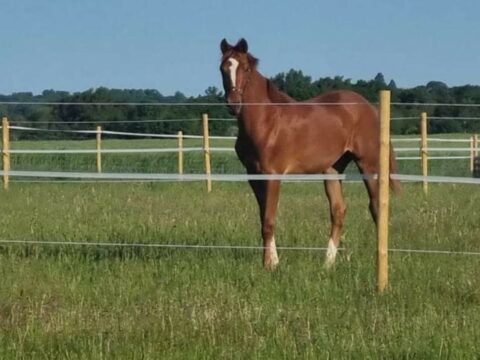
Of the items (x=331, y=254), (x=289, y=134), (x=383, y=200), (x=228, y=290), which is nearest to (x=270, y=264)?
(x=331, y=254)

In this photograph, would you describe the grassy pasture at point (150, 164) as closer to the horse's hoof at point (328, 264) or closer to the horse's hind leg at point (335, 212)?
the horse's hind leg at point (335, 212)

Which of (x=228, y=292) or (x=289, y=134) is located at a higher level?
(x=289, y=134)

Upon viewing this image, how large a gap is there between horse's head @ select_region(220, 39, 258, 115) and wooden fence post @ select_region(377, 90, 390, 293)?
205cm

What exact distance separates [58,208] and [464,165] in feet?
68.7

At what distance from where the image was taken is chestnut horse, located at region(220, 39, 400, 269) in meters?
9.07

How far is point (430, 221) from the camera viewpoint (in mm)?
11164

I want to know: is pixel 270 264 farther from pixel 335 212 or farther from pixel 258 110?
pixel 335 212

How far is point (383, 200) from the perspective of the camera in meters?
7.32

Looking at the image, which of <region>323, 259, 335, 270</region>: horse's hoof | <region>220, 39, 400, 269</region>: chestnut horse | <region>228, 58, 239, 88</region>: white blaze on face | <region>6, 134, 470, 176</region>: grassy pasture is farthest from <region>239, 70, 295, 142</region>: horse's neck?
<region>6, 134, 470, 176</region>: grassy pasture

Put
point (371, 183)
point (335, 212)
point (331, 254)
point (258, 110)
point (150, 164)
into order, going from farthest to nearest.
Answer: point (150, 164), point (335, 212), point (371, 183), point (258, 110), point (331, 254)

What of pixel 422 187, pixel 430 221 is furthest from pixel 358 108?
pixel 422 187

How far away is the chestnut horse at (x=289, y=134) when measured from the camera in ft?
29.8

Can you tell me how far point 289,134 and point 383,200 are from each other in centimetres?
231

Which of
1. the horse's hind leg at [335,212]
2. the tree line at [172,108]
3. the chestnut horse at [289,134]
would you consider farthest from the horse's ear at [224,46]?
the tree line at [172,108]
